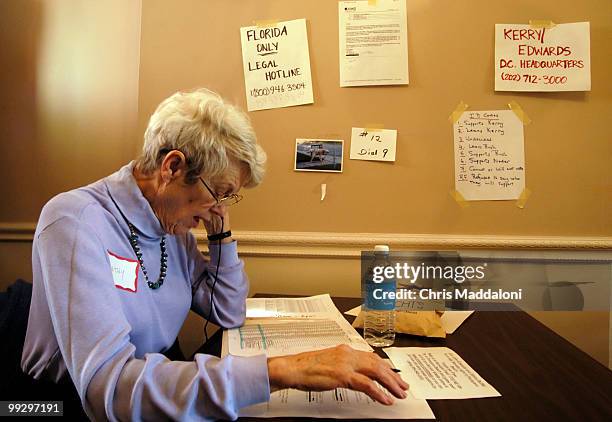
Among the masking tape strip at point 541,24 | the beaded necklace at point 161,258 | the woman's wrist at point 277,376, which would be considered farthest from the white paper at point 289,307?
the masking tape strip at point 541,24

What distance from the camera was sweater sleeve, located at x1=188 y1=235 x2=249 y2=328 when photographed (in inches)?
48.3

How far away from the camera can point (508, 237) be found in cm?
166

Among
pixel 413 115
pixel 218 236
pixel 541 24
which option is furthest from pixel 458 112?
pixel 218 236

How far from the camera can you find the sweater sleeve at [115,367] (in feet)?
2.29

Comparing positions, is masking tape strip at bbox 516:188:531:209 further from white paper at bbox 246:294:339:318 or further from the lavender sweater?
the lavender sweater

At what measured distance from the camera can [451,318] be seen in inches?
50.8

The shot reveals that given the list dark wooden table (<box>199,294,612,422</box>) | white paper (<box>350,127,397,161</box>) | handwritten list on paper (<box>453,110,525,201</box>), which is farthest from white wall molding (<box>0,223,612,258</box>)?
dark wooden table (<box>199,294,612,422</box>)

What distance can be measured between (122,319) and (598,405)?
790 mm

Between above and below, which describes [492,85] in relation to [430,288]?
above

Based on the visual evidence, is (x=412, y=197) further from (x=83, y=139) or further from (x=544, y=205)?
(x=83, y=139)

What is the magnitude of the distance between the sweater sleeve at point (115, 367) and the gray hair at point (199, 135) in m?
0.27

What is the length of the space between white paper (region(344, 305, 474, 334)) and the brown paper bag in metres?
0.06

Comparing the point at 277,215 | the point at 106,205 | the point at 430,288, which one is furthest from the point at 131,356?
the point at 430,288

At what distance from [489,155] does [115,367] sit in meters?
1.39
